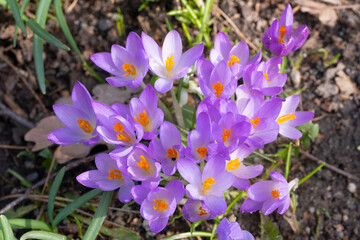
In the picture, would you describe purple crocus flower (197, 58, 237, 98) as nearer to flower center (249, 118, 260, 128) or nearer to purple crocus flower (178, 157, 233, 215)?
flower center (249, 118, 260, 128)

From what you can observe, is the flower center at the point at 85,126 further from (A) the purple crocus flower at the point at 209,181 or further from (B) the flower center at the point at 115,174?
(A) the purple crocus flower at the point at 209,181

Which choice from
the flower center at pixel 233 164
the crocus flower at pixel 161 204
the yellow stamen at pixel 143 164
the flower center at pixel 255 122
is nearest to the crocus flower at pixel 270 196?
the flower center at pixel 233 164

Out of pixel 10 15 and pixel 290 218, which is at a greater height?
pixel 10 15

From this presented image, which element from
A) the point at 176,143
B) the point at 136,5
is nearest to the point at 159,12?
the point at 136,5

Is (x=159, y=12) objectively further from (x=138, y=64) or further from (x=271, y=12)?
(x=138, y=64)

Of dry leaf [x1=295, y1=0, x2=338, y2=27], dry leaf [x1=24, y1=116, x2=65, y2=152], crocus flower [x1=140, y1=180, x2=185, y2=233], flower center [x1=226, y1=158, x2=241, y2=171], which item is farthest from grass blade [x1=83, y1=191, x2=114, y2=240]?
dry leaf [x1=295, y1=0, x2=338, y2=27]

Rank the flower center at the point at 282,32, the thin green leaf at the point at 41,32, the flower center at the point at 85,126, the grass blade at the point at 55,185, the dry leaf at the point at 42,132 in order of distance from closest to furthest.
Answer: the flower center at the point at 85,126
the flower center at the point at 282,32
the grass blade at the point at 55,185
the thin green leaf at the point at 41,32
the dry leaf at the point at 42,132

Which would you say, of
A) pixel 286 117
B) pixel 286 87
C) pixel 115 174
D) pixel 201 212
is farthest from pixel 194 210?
pixel 286 87
